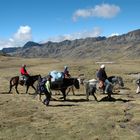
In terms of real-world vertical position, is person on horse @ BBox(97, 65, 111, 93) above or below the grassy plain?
above

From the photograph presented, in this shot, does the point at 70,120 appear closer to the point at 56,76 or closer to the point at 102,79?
the point at 56,76

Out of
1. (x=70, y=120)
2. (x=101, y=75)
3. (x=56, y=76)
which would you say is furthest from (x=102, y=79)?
(x=70, y=120)

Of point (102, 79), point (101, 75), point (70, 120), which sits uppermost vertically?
point (101, 75)

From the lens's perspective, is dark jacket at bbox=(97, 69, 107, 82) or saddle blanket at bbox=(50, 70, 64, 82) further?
dark jacket at bbox=(97, 69, 107, 82)

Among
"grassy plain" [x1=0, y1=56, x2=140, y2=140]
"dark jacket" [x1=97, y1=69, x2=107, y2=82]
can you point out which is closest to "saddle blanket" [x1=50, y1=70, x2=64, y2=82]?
"grassy plain" [x1=0, y1=56, x2=140, y2=140]

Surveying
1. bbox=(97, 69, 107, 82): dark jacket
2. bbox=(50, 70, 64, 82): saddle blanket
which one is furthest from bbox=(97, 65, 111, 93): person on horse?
bbox=(50, 70, 64, 82): saddle blanket

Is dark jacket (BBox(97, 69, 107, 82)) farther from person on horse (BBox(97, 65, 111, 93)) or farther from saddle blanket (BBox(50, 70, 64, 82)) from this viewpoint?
saddle blanket (BBox(50, 70, 64, 82))

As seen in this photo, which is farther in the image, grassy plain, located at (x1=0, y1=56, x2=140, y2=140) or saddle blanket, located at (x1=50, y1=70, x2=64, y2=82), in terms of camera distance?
saddle blanket, located at (x1=50, y1=70, x2=64, y2=82)

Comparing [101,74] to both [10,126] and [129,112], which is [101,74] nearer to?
[129,112]

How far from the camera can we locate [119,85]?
40469 mm

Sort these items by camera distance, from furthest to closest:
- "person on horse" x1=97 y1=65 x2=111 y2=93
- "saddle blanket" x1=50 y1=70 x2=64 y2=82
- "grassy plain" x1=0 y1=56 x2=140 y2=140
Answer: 1. "person on horse" x1=97 y1=65 x2=111 y2=93
2. "saddle blanket" x1=50 y1=70 x2=64 y2=82
3. "grassy plain" x1=0 y1=56 x2=140 y2=140

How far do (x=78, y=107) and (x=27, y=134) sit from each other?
8.14m

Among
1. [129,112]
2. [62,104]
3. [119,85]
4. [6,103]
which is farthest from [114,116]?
[119,85]

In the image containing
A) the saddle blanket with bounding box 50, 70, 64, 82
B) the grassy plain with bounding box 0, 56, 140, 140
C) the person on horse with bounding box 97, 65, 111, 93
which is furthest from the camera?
the person on horse with bounding box 97, 65, 111, 93
